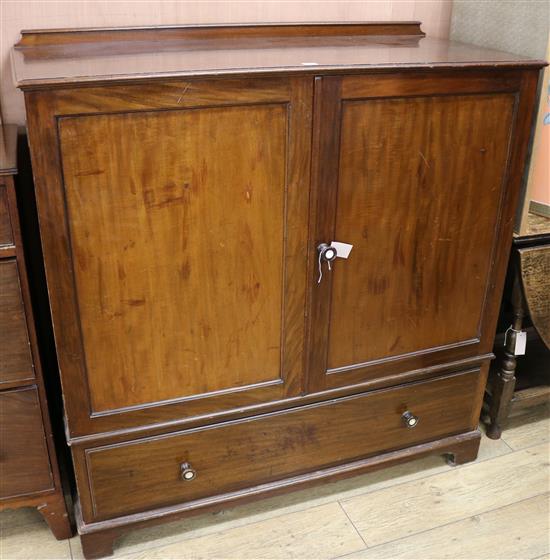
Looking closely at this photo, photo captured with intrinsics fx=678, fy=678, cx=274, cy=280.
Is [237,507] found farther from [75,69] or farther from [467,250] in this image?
[75,69]

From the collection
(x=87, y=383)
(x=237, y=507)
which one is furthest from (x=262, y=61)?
(x=237, y=507)

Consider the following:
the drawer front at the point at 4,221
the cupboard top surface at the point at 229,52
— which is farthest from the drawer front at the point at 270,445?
the cupboard top surface at the point at 229,52

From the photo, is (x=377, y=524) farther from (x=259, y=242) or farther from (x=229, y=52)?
(x=229, y=52)

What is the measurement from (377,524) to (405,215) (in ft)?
2.73

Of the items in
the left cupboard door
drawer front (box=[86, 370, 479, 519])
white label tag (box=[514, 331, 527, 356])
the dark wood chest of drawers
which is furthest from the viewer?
white label tag (box=[514, 331, 527, 356])

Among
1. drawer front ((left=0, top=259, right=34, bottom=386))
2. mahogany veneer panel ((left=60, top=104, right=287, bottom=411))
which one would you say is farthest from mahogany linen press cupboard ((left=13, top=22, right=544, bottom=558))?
drawer front ((left=0, top=259, right=34, bottom=386))

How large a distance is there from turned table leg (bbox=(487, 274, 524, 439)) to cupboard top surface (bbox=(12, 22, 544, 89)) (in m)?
0.71

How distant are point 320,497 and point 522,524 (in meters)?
0.54

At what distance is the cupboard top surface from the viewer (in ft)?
4.19

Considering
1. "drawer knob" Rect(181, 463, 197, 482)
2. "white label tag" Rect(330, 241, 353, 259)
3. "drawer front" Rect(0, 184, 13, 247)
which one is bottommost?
"drawer knob" Rect(181, 463, 197, 482)

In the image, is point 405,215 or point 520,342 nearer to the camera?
point 405,215

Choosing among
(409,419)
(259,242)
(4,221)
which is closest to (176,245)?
(259,242)

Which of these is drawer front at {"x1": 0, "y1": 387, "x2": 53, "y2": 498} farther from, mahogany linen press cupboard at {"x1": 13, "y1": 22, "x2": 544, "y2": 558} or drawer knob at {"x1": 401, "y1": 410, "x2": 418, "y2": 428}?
drawer knob at {"x1": 401, "y1": 410, "x2": 418, "y2": 428}

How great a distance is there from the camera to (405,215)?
1553mm
